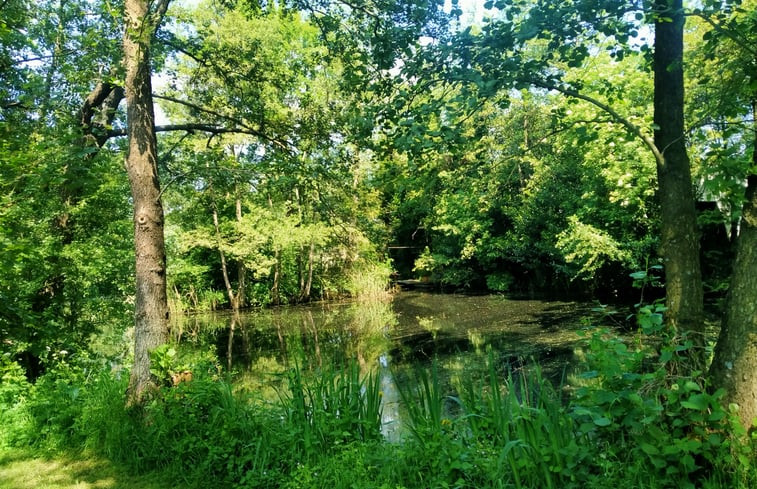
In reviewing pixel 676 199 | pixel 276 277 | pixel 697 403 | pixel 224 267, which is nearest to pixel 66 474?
pixel 697 403

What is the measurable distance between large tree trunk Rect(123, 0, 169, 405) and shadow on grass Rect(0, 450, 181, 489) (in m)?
0.58

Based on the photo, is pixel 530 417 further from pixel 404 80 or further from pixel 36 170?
pixel 36 170

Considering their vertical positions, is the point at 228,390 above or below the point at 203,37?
A: below

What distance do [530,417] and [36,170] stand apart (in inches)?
206

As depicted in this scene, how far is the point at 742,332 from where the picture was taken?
2174 millimetres

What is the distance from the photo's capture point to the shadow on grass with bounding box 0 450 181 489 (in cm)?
326

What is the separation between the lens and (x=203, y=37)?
20.1ft

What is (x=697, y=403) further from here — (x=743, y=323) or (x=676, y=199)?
(x=676, y=199)

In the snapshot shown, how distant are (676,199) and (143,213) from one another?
4132 mm

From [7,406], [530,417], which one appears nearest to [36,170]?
[7,406]

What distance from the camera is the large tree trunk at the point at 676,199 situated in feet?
9.46

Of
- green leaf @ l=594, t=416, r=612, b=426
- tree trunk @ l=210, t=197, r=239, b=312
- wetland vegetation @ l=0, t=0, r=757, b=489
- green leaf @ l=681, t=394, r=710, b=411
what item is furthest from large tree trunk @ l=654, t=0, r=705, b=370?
tree trunk @ l=210, t=197, r=239, b=312

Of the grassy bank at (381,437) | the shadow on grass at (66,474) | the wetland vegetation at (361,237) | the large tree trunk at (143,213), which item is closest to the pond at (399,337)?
the wetland vegetation at (361,237)

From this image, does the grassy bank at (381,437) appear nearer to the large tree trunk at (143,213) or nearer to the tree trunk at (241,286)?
the large tree trunk at (143,213)
